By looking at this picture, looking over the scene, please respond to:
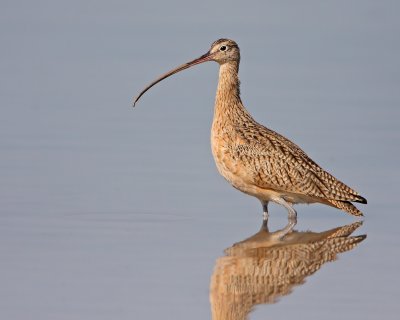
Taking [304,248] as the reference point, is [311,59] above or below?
above

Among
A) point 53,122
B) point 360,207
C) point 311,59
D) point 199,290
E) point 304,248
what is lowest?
point 199,290

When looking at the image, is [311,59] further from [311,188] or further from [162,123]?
[311,188]

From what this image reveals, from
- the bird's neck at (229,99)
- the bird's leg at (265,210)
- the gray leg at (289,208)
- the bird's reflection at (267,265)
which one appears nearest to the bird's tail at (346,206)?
the bird's reflection at (267,265)

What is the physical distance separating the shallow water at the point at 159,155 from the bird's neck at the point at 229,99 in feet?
2.25

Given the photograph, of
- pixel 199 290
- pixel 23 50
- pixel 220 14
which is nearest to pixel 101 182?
pixel 199 290

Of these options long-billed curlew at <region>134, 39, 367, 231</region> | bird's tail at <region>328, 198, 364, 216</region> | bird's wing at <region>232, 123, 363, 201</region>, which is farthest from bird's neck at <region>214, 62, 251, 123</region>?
bird's tail at <region>328, 198, 364, 216</region>

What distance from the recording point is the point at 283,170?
12.4 m

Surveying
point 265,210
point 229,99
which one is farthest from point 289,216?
point 229,99

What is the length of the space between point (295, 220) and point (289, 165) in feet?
2.02

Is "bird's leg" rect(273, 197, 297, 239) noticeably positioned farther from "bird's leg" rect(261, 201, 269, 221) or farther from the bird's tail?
→ the bird's tail

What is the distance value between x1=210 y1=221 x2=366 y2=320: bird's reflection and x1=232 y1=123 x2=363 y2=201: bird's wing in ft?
1.47

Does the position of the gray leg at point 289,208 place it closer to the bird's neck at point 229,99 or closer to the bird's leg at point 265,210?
the bird's leg at point 265,210

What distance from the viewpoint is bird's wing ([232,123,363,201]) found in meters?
12.3

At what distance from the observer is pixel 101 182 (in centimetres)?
1282
